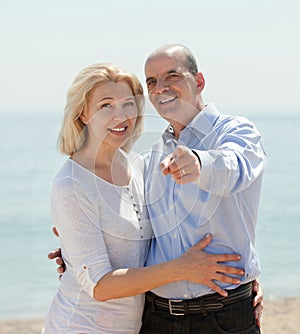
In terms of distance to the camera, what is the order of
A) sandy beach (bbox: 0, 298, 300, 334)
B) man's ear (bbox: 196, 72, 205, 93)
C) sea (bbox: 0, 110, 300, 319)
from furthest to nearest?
sea (bbox: 0, 110, 300, 319)
sandy beach (bbox: 0, 298, 300, 334)
man's ear (bbox: 196, 72, 205, 93)

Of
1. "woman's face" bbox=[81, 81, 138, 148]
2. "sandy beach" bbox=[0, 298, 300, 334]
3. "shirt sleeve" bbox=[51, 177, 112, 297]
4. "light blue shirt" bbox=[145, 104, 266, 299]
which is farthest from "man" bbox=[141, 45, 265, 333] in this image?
"sandy beach" bbox=[0, 298, 300, 334]

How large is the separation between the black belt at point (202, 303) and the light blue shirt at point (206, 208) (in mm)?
21

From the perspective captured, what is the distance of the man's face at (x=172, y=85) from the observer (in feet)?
9.68

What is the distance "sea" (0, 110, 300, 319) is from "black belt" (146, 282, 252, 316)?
0.57 m

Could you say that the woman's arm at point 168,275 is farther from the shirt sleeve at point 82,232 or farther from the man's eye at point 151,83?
the man's eye at point 151,83

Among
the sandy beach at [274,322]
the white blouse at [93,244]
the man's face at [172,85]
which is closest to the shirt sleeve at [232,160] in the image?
the man's face at [172,85]

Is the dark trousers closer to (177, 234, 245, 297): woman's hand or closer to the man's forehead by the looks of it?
(177, 234, 245, 297): woman's hand

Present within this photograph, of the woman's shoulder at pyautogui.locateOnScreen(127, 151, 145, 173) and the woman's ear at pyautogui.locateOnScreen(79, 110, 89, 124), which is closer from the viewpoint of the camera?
the woman's ear at pyautogui.locateOnScreen(79, 110, 89, 124)

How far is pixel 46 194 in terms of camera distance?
1891 cm

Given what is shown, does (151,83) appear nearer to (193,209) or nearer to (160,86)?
(160,86)

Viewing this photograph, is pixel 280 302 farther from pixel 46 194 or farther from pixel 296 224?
pixel 46 194

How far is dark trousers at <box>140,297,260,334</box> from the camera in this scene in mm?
2879

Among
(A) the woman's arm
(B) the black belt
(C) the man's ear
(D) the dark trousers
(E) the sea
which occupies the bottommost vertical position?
(E) the sea

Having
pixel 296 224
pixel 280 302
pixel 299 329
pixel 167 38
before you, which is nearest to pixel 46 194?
pixel 296 224
